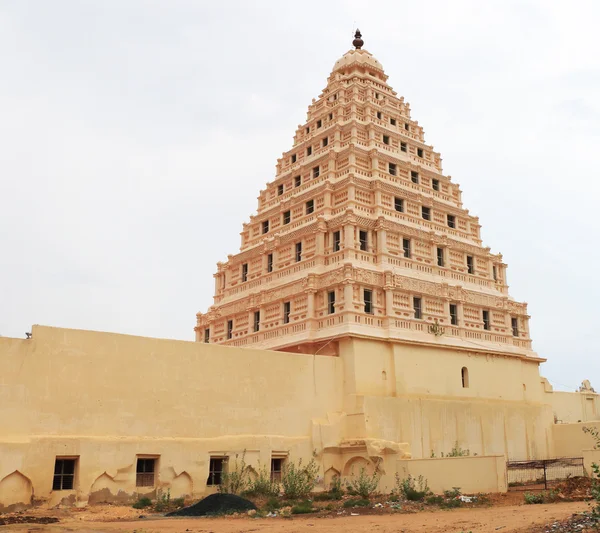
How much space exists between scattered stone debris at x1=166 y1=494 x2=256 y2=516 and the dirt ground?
2.67 ft

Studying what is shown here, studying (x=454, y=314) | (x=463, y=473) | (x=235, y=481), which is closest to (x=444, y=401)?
(x=454, y=314)

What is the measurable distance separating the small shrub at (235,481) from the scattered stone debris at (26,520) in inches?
259

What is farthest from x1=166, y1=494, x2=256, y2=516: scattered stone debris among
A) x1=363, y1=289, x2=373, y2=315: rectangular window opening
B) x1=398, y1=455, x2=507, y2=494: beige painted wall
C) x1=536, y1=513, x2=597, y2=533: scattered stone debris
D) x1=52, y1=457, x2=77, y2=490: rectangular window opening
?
x1=363, y1=289, x2=373, y2=315: rectangular window opening

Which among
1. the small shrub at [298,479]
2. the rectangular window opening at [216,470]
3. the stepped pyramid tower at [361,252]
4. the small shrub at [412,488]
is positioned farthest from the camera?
the stepped pyramid tower at [361,252]

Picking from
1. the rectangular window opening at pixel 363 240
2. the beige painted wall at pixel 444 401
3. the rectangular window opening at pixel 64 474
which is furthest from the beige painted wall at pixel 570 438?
the rectangular window opening at pixel 64 474

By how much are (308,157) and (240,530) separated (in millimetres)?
23134

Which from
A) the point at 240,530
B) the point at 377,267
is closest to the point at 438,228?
the point at 377,267

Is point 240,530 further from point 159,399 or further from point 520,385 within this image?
point 520,385

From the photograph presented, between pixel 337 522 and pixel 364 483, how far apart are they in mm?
6091

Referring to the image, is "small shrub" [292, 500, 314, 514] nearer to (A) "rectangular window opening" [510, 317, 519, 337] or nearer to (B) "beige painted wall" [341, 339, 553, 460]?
(B) "beige painted wall" [341, 339, 553, 460]

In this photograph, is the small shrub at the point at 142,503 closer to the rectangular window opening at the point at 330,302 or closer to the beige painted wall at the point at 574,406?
the rectangular window opening at the point at 330,302

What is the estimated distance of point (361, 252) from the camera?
31125 mm

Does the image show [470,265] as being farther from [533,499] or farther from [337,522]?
[337,522]

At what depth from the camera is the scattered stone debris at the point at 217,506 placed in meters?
20.1
